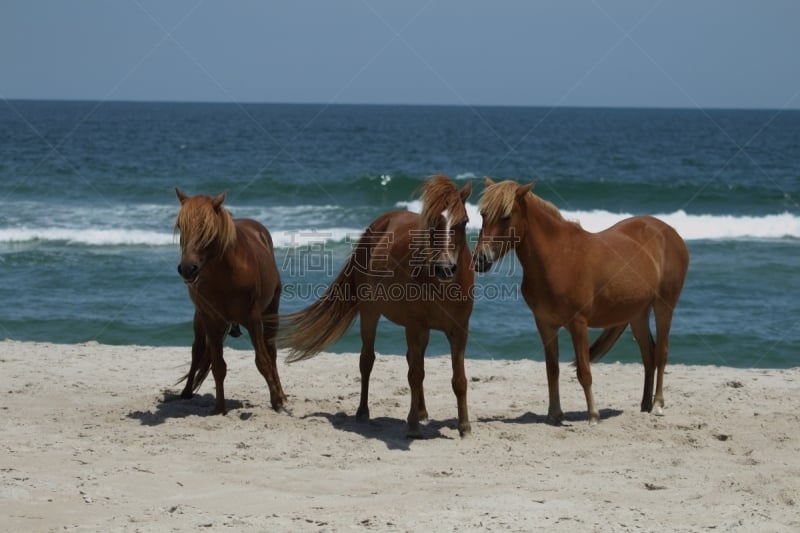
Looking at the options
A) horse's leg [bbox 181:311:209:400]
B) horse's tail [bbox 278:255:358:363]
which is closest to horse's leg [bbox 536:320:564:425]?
horse's tail [bbox 278:255:358:363]

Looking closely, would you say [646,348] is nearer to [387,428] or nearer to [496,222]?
[496,222]

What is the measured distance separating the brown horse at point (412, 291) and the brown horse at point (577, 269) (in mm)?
282

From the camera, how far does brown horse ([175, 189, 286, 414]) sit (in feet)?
20.1

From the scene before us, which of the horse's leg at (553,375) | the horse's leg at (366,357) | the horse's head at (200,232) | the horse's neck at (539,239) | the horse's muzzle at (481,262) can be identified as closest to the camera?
the horse's muzzle at (481,262)

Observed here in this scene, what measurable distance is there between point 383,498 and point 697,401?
11.2 ft

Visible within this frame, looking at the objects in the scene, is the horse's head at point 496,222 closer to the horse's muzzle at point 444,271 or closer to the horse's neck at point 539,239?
the horse's neck at point 539,239

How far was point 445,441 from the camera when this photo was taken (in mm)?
6098

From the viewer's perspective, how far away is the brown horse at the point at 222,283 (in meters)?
6.12

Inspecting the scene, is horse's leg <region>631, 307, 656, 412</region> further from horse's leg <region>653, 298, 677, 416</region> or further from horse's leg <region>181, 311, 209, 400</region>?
horse's leg <region>181, 311, 209, 400</region>

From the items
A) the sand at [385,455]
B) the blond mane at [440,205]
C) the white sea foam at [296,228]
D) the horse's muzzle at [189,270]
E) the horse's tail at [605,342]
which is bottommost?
the sand at [385,455]

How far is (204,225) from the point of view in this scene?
6125 millimetres

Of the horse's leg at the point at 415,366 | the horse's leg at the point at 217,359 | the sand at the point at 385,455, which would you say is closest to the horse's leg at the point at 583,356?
the sand at the point at 385,455

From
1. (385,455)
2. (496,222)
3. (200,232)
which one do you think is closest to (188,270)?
(200,232)

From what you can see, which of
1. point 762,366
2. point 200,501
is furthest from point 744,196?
point 200,501
